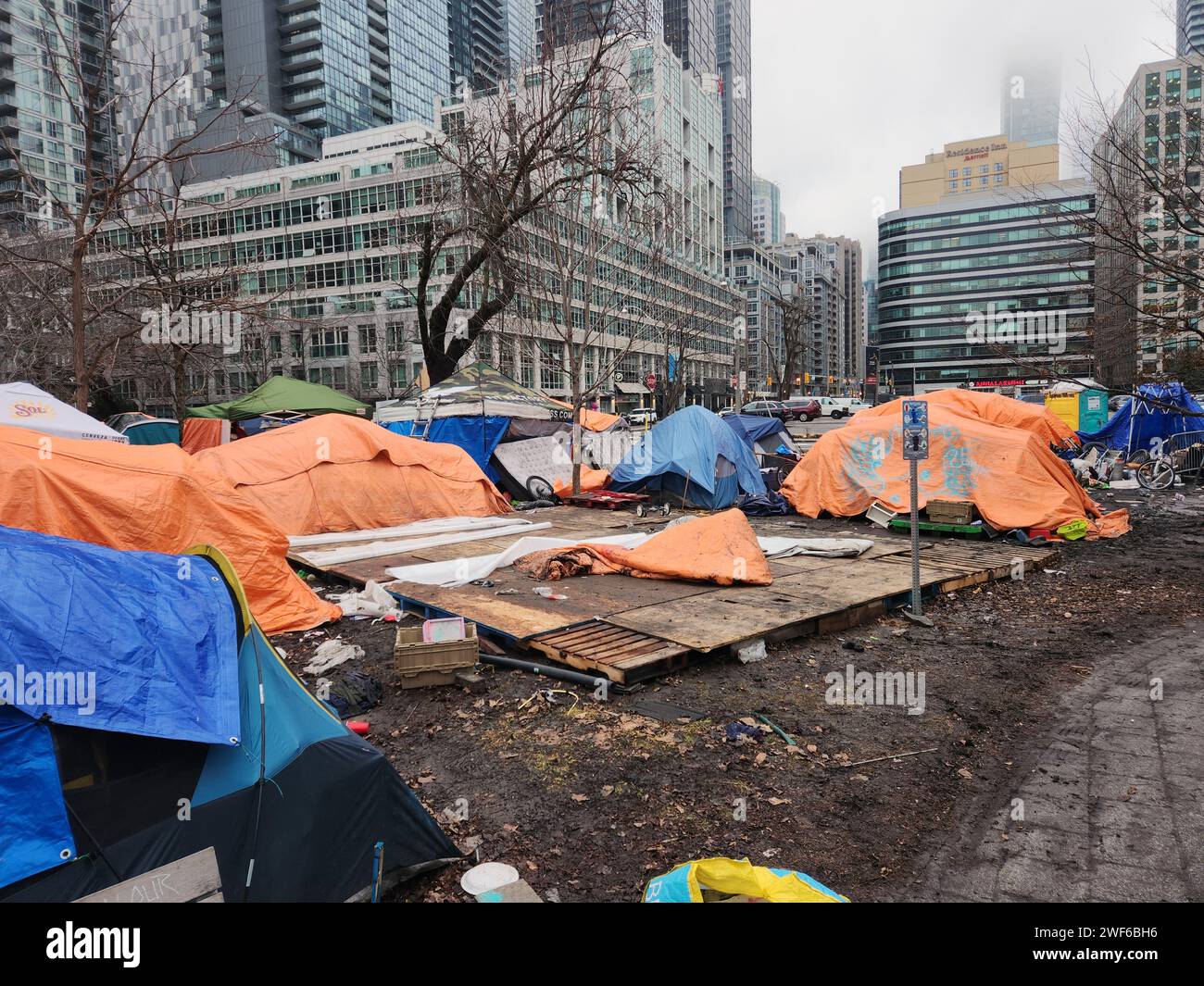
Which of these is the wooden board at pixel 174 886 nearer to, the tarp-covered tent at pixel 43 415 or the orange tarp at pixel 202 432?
the tarp-covered tent at pixel 43 415

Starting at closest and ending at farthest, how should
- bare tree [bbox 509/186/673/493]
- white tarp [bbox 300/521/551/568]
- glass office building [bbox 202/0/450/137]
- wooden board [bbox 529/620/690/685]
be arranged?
1. wooden board [bbox 529/620/690/685]
2. white tarp [bbox 300/521/551/568]
3. bare tree [bbox 509/186/673/493]
4. glass office building [bbox 202/0/450/137]

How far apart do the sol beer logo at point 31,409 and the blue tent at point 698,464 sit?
397 inches

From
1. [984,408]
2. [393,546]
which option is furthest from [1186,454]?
[393,546]

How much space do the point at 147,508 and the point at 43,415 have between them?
466 centimetres

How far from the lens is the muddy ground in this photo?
11.6 feet

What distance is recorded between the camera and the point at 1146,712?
513 cm

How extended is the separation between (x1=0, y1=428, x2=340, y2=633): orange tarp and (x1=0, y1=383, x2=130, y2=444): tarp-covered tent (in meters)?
3.04

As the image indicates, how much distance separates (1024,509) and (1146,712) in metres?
6.90

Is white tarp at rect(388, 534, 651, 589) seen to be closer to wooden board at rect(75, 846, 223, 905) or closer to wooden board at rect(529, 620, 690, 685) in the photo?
wooden board at rect(529, 620, 690, 685)

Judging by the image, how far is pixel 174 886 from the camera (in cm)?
270

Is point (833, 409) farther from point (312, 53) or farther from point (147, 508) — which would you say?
point (312, 53)

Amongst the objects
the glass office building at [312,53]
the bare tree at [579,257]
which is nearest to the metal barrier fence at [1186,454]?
the bare tree at [579,257]

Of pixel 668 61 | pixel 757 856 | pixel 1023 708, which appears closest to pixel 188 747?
pixel 757 856

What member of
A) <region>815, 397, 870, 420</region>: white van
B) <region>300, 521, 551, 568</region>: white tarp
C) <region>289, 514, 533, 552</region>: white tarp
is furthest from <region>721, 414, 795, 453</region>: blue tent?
<region>815, 397, 870, 420</region>: white van
